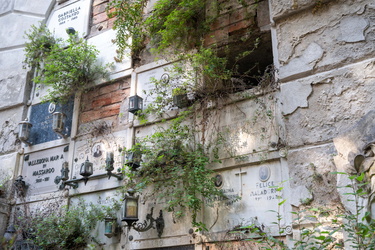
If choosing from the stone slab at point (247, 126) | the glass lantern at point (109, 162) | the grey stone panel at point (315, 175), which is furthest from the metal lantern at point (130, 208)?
the grey stone panel at point (315, 175)

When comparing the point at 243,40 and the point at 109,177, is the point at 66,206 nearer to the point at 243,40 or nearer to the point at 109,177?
the point at 109,177

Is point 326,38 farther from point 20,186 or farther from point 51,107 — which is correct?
point 20,186

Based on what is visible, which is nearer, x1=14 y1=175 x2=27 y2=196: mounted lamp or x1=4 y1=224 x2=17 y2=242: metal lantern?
x1=4 y1=224 x2=17 y2=242: metal lantern

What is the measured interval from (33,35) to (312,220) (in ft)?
19.7

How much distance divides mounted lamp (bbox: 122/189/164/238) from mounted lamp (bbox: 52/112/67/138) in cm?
198

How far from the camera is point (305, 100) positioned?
181 inches

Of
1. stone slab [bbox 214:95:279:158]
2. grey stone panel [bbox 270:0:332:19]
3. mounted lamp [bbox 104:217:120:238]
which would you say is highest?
grey stone panel [bbox 270:0:332:19]

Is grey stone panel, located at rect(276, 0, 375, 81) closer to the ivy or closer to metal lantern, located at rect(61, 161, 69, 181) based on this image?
the ivy

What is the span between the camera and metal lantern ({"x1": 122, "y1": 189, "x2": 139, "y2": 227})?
5.30m

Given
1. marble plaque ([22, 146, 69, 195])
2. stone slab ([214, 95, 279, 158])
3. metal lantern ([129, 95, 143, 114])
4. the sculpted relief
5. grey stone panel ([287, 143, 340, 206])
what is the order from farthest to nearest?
marble plaque ([22, 146, 69, 195]) < metal lantern ([129, 95, 143, 114]) < stone slab ([214, 95, 279, 158]) < grey stone panel ([287, 143, 340, 206]) < the sculpted relief

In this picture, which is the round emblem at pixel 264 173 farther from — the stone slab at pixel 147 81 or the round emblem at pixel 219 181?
the stone slab at pixel 147 81

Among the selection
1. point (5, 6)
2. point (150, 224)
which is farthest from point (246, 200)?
point (5, 6)

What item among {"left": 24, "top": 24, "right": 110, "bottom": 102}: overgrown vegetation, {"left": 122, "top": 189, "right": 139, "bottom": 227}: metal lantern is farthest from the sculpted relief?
{"left": 24, "top": 24, "right": 110, "bottom": 102}: overgrown vegetation

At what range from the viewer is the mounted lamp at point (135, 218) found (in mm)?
5320
